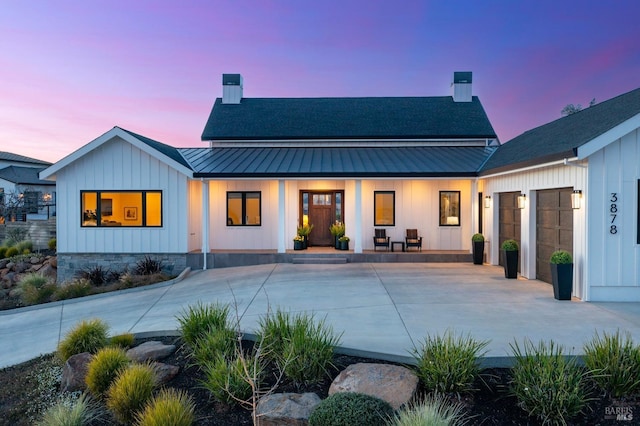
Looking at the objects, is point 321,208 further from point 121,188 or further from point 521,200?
point 521,200

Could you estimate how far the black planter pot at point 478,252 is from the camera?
43.3ft

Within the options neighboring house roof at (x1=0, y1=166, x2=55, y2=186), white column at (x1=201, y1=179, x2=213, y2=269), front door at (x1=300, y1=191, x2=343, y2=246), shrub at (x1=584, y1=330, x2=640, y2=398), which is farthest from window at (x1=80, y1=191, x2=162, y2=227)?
neighboring house roof at (x1=0, y1=166, x2=55, y2=186)

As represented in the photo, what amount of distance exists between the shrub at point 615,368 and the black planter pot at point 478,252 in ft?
30.4

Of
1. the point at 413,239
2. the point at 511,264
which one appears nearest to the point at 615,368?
the point at 511,264

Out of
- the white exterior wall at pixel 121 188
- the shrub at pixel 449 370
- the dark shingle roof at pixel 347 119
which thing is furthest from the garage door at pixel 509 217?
the white exterior wall at pixel 121 188

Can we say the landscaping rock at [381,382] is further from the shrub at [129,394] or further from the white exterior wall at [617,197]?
the white exterior wall at [617,197]

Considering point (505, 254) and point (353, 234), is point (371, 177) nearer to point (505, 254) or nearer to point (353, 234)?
point (353, 234)

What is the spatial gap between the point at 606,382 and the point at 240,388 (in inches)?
148

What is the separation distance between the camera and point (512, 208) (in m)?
12.0

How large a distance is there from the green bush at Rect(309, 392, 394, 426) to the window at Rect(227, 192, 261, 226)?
1197 centimetres

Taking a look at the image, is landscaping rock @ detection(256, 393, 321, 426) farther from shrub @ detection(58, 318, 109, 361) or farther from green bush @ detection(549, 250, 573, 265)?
green bush @ detection(549, 250, 573, 265)

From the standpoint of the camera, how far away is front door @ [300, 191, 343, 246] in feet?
51.5

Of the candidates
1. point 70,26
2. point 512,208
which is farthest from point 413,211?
point 70,26

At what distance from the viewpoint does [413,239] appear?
14.6 meters
